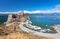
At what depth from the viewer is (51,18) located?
50.8 feet

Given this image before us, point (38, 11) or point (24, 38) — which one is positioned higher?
point (38, 11)

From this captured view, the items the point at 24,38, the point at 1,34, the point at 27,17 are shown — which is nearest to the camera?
the point at 24,38

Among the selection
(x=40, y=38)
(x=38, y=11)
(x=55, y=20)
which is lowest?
(x=40, y=38)

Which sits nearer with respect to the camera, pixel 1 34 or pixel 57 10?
pixel 1 34

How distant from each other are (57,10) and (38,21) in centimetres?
219

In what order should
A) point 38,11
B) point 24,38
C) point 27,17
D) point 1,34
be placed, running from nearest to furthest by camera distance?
point 24,38 → point 1,34 → point 38,11 → point 27,17

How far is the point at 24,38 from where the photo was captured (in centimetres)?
840

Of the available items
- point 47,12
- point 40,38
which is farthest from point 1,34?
point 47,12

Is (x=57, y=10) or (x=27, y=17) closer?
(x=57, y=10)

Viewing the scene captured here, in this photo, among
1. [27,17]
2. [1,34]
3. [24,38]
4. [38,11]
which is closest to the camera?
[24,38]

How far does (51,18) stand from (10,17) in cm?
425

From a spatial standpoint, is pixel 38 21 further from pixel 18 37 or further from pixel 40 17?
pixel 18 37

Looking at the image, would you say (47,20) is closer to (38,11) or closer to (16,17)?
(38,11)

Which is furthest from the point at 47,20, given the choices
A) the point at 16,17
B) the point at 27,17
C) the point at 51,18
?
the point at 16,17
